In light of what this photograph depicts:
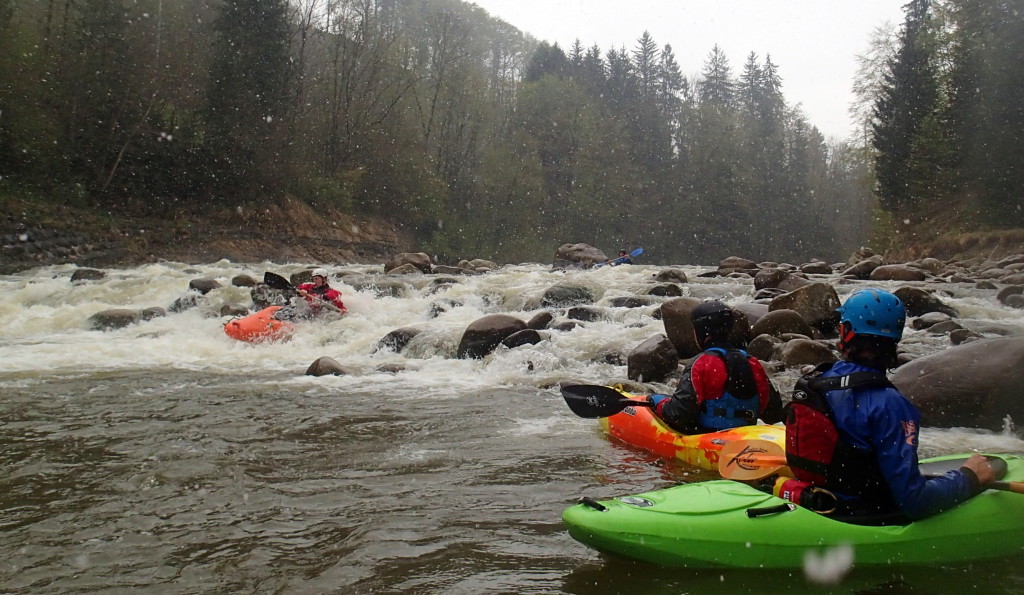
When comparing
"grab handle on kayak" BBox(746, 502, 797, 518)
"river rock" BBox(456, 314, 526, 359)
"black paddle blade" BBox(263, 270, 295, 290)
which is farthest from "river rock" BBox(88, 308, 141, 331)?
"grab handle on kayak" BBox(746, 502, 797, 518)

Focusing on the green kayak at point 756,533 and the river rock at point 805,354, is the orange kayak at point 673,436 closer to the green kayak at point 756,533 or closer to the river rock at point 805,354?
the green kayak at point 756,533

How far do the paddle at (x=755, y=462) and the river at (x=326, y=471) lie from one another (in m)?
0.39

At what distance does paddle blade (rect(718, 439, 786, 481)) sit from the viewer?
341 centimetres

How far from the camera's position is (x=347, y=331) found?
9.41m

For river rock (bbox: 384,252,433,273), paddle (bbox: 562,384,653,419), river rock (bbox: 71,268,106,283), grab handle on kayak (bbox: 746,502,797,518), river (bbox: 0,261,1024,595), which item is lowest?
river (bbox: 0,261,1024,595)

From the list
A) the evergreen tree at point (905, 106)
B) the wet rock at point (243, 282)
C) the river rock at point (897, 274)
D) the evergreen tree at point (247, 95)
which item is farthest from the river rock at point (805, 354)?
the evergreen tree at point (247, 95)

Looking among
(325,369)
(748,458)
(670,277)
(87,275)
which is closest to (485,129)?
(670,277)

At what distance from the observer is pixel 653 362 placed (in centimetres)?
663

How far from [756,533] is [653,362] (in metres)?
4.14

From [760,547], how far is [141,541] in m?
2.42

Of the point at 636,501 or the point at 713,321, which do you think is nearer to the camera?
the point at 636,501

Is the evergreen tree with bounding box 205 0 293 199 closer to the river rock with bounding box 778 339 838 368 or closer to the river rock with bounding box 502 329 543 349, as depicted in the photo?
the river rock with bounding box 502 329 543 349

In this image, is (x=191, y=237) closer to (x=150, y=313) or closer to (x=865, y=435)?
(x=150, y=313)

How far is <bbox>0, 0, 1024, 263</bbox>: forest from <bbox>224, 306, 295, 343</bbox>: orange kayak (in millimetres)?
11208
